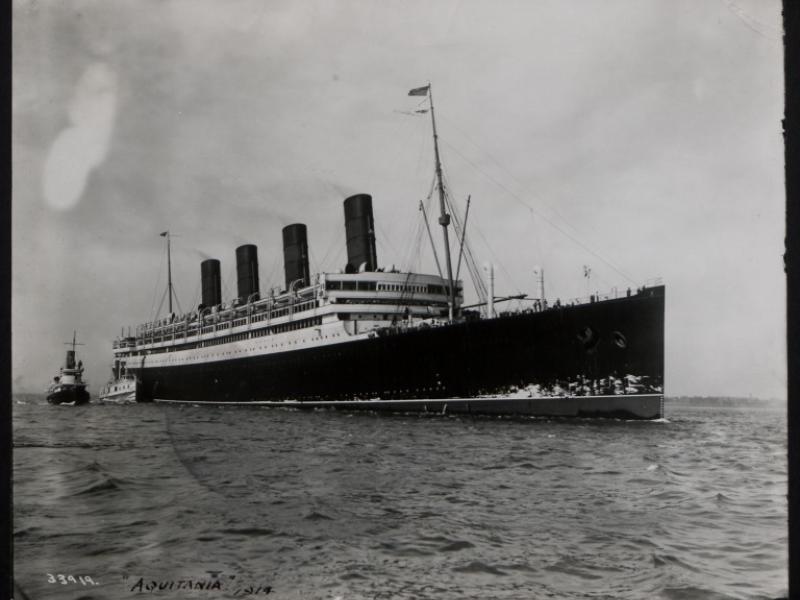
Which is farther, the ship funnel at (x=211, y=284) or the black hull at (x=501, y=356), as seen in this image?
the ship funnel at (x=211, y=284)

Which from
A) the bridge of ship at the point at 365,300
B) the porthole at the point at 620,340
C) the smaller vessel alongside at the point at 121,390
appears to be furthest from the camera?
the smaller vessel alongside at the point at 121,390

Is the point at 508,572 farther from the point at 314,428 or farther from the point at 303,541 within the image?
the point at 314,428

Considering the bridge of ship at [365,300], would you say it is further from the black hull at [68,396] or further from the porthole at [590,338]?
the black hull at [68,396]

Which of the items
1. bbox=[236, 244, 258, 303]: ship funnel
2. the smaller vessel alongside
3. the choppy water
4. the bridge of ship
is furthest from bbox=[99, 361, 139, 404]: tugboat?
the choppy water

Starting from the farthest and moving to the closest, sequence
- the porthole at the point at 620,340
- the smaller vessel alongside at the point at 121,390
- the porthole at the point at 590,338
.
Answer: the smaller vessel alongside at the point at 121,390 < the porthole at the point at 590,338 < the porthole at the point at 620,340

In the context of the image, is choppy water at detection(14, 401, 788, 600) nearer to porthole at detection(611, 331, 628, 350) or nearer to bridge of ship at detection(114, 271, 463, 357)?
porthole at detection(611, 331, 628, 350)

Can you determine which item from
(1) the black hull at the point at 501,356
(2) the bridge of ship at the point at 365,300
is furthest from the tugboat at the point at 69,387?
(1) the black hull at the point at 501,356

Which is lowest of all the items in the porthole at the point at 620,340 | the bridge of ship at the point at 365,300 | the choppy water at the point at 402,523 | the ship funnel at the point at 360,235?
the choppy water at the point at 402,523
